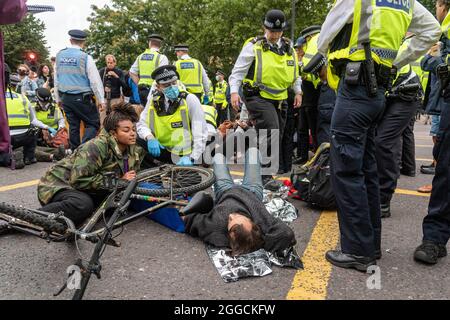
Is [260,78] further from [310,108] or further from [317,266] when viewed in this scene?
[317,266]

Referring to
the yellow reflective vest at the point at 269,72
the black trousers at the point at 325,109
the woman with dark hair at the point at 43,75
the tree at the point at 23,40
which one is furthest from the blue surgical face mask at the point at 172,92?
the tree at the point at 23,40

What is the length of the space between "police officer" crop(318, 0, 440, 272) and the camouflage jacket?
1.85m

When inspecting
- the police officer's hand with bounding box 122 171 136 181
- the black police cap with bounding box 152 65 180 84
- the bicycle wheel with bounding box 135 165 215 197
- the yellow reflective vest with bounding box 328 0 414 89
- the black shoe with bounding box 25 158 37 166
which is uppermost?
the yellow reflective vest with bounding box 328 0 414 89

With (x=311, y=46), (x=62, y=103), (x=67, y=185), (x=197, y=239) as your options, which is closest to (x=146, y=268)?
(x=197, y=239)

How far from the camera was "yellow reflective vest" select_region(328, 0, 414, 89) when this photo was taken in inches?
90.3

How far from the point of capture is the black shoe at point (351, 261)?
249 cm

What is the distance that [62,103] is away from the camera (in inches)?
236

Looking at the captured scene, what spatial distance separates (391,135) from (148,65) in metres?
5.38

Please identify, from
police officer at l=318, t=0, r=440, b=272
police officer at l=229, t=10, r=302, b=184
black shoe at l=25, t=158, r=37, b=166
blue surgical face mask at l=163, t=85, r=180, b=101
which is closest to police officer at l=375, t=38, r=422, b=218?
police officer at l=318, t=0, r=440, b=272

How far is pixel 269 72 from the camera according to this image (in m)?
4.48

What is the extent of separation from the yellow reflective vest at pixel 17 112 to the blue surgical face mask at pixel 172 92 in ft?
9.34

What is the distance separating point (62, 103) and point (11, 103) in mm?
695

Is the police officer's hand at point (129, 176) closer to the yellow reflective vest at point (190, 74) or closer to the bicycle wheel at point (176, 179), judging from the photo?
the bicycle wheel at point (176, 179)

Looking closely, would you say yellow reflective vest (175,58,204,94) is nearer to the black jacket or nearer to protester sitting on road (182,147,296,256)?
protester sitting on road (182,147,296,256)
